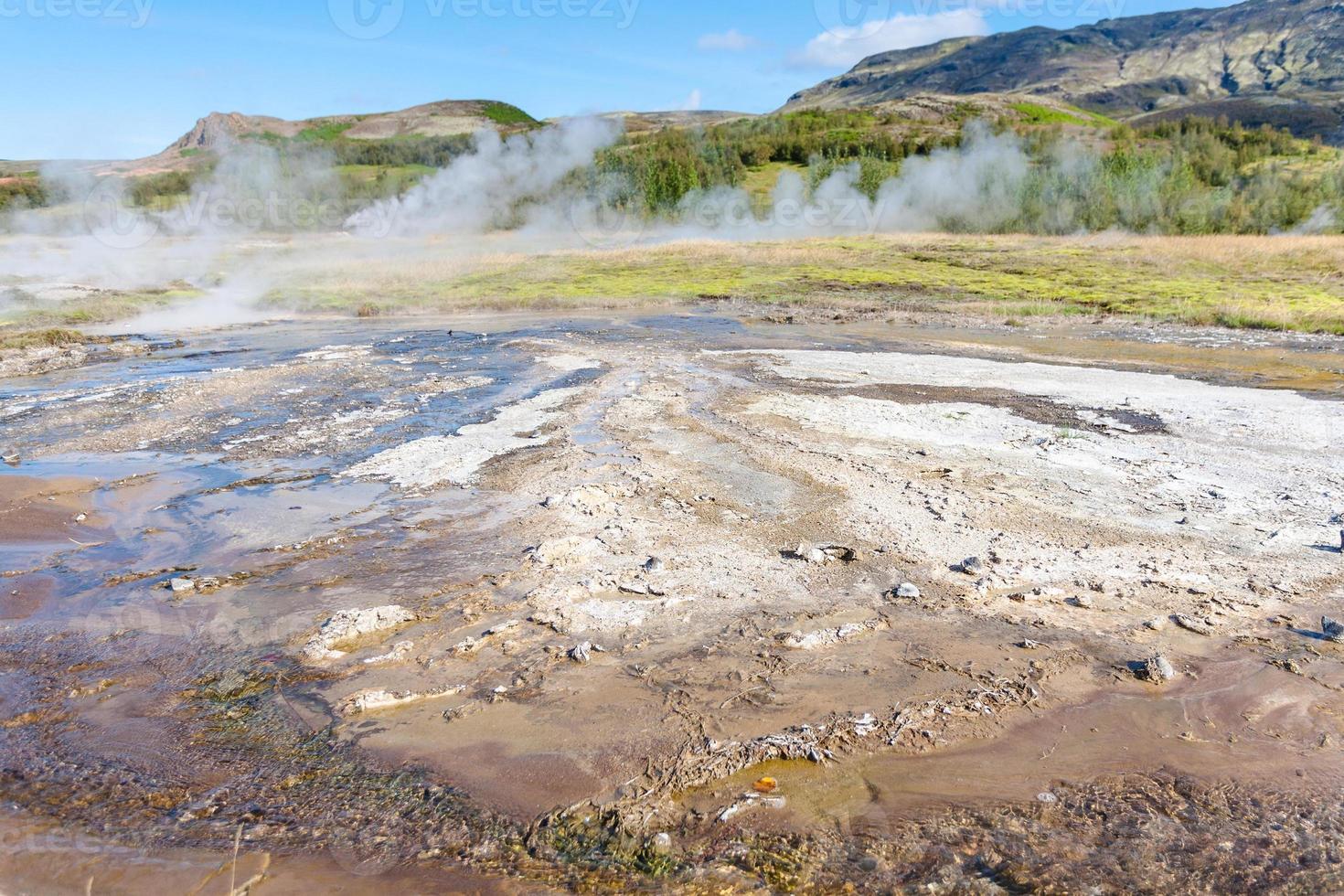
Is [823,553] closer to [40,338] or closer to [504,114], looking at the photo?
[40,338]

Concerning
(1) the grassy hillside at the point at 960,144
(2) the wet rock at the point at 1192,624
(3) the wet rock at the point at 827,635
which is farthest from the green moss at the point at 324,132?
(2) the wet rock at the point at 1192,624

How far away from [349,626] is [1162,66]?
206013mm

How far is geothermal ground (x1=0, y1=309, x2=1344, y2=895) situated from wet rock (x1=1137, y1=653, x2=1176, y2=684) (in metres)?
0.01

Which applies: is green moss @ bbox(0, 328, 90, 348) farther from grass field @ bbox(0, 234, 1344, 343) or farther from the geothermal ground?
the geothermal ground

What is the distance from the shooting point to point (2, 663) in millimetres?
4223

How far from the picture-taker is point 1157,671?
3885 mm

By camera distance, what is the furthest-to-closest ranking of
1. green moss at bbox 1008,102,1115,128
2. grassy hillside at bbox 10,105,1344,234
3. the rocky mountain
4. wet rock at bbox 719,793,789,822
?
the rocky mountain
green moss at bbox 1008,102,1115,128
grassy hillside at bbox 10,105,1344,234
wet rock at bbox 719,793,789,822

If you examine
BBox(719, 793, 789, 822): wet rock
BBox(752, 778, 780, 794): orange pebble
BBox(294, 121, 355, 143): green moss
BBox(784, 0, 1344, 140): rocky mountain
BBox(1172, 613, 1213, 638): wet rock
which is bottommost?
BBox(1172, 613, 1213, 638): wet rock

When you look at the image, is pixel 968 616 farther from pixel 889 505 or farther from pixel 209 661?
pixel 209 661

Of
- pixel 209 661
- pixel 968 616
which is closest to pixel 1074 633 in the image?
pixel 968 616

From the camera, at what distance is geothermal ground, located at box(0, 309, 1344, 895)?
9.46 ft

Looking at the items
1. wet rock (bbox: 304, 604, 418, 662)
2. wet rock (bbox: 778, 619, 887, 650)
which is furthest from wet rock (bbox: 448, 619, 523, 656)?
wet rock (bbox: 778, 619, 887, 650)

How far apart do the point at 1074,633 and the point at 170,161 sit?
5192 centimetres

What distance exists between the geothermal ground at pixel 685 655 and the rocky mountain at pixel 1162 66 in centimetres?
12034
